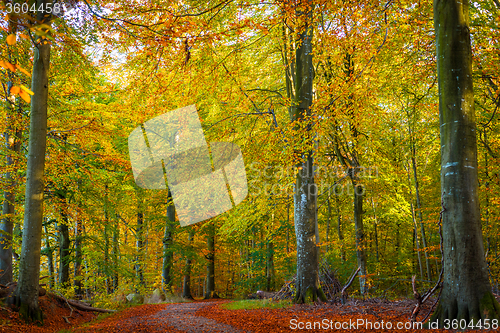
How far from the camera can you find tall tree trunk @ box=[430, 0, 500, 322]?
144 inches

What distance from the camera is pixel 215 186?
36.2 feet

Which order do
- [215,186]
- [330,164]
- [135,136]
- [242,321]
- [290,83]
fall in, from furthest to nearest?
[135,136], [330,164], [215,186], [290,83], [242,321]

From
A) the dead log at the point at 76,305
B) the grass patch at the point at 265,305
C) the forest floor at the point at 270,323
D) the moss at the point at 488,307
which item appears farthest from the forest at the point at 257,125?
the forest floor at the point at 270,323

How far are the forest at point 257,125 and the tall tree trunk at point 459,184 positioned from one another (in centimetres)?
2

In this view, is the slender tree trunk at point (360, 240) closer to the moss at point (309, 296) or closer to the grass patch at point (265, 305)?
the moss at point (309, 296)

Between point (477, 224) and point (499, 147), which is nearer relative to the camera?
point (477, 224)

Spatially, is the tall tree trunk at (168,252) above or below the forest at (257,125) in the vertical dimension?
below

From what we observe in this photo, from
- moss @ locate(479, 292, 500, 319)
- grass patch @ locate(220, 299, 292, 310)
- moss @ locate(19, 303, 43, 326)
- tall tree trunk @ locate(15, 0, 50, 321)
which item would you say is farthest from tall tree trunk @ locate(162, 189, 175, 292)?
moss @ locate(479, 292, 500, 319)

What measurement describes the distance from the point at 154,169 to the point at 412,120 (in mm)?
10981

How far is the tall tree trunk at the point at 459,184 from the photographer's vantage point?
3670 millimetres

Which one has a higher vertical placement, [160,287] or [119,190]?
[119,190]

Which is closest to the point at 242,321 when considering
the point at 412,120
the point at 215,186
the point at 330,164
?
the point at 215,186

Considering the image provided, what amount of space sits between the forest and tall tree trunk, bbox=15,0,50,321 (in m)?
0.02

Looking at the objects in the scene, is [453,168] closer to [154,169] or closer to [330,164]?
[330,164]
